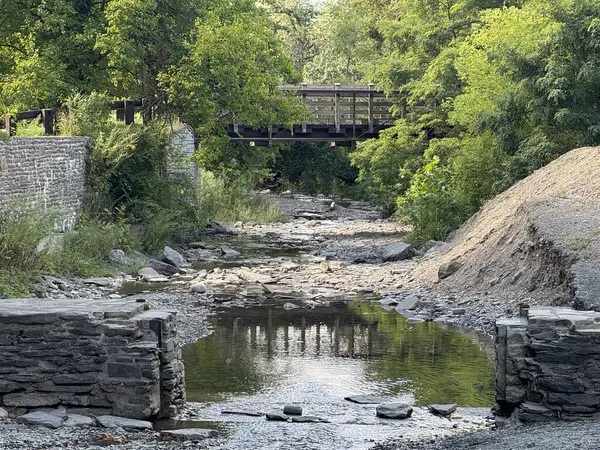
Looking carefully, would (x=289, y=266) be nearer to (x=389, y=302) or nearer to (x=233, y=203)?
(x=389, y=302)

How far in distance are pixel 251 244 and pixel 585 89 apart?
33.9ft

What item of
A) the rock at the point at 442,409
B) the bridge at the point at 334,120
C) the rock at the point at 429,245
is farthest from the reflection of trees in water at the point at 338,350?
the bridge at the point at 334,120

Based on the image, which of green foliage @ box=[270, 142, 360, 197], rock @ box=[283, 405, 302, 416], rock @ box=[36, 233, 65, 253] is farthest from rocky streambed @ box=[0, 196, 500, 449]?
green foliage @ box=[270, 142, 360, 197]

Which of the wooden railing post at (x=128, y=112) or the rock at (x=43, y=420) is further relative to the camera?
the wooden railing post at (x=128, y=112)

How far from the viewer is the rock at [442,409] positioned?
11.8 meters

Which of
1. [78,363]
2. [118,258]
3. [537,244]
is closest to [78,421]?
[78,363]

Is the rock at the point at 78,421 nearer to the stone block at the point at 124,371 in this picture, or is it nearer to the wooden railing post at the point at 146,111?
the stone block at the point at 124,371

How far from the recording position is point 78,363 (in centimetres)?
1090

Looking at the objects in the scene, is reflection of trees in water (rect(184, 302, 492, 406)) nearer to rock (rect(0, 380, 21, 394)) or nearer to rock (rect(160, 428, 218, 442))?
rock (rect(160, 428, 218, 442))

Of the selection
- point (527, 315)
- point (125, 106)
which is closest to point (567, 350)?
point (527, 315)

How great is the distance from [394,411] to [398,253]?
14.7 m

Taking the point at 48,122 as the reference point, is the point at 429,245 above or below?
below

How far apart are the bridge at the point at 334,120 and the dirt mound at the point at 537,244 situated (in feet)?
54.6

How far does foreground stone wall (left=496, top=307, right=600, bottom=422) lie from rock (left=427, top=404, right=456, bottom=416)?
0.89 metres
